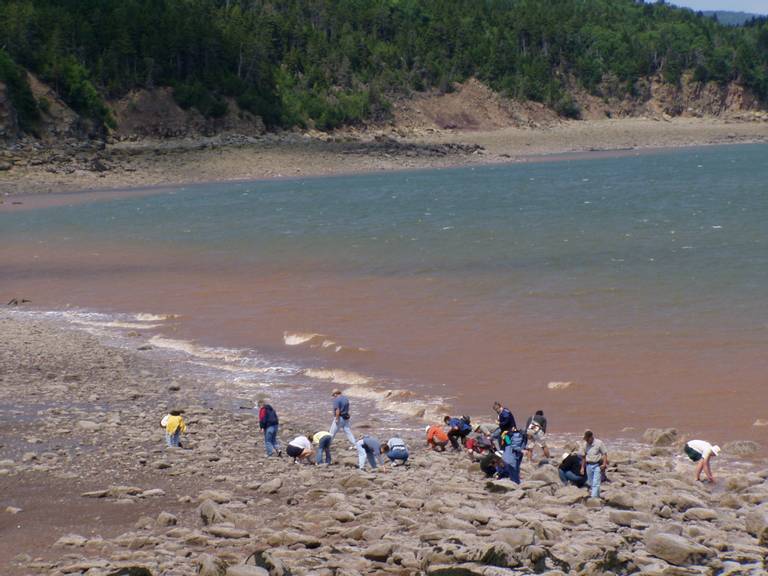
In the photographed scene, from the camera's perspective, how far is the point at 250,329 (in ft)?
83.3

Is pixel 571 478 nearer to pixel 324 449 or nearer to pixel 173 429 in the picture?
pixel 324 449

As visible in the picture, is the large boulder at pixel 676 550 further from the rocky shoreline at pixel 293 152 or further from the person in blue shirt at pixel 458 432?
the rocky shoreline at pixel 293 152

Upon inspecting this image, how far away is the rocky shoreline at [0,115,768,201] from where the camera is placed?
7575 centimetres

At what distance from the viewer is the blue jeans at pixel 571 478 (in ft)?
43.9

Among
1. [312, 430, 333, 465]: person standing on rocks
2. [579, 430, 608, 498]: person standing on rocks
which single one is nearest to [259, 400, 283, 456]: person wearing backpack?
[312, 430, 333, 465]: person standing on rocks

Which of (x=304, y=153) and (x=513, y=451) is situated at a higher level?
(x=513, y=451)

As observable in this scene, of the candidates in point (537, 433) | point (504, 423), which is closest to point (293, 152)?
point (537, 433)

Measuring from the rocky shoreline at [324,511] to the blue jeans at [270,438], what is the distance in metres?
0.14

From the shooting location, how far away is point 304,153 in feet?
A: 287

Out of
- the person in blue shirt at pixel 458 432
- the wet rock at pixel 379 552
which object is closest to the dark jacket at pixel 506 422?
Answer: the person in blue shirt at pixel 458 432

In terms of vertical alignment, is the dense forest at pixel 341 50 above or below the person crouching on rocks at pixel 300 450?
above

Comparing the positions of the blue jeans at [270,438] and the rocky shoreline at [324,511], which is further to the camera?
Result: the blue jeans at [270,438]

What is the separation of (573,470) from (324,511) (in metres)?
3.31

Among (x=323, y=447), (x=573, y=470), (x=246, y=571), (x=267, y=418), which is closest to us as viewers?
→ (x=246, y=571)
